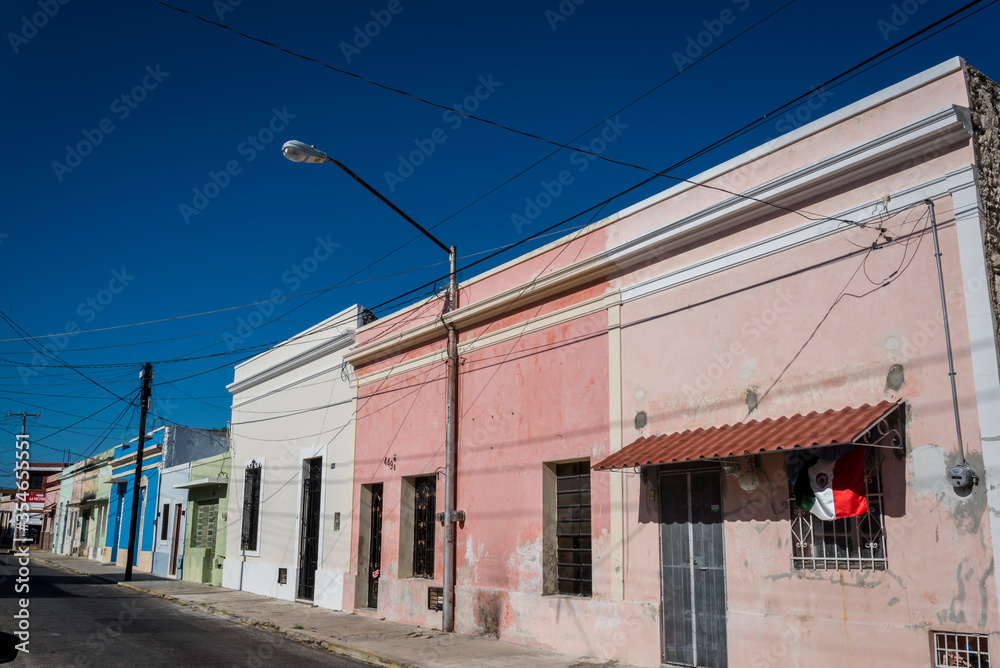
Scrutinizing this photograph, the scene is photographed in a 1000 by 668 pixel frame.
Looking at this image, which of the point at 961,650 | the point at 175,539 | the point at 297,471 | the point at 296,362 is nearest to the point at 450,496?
the point at 297,471

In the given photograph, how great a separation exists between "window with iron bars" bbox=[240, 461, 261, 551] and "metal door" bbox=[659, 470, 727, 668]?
14.6 metres

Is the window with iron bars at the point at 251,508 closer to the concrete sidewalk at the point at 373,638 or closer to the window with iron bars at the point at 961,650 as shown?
the concrete sidewalk at the point at 373,638

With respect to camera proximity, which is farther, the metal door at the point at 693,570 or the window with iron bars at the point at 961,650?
the metal door at the point at 693,570

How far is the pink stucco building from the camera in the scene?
774 centimetres

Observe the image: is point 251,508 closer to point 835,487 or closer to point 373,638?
point 373,638

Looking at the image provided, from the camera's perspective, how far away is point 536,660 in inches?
427

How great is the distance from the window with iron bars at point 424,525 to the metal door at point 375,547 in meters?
1.15

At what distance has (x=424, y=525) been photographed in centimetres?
1558

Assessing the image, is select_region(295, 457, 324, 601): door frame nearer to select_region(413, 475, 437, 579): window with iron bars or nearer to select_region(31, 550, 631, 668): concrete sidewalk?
select_region(31, 550, 631, 668): concrete sidewalk

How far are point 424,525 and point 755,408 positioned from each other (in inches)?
316

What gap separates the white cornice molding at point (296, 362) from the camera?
1898 cm

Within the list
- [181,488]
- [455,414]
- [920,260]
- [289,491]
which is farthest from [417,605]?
[181,488]

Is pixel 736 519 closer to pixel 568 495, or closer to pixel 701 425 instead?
pixel 701 425

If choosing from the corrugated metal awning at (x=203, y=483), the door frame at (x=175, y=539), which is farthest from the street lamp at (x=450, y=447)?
the door frame at (x=175, y=539)
